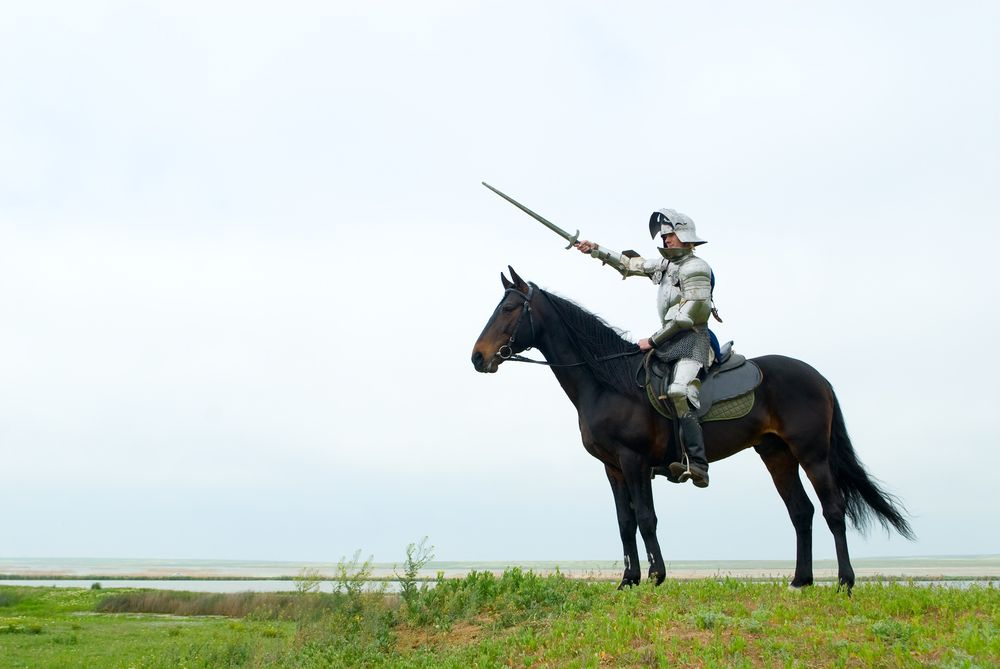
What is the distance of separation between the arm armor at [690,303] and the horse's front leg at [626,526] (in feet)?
5.88

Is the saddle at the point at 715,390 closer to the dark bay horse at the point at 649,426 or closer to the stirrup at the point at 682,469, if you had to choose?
the dark bay horse at the point at 649,426

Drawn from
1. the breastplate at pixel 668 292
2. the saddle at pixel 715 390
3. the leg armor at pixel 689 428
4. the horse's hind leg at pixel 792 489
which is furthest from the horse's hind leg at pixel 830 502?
the breastplate at pixel 668 292

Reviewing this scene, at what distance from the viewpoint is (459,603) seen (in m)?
10.5

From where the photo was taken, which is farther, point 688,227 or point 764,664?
point 688,227

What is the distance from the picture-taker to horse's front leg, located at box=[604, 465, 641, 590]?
9906 millimetres

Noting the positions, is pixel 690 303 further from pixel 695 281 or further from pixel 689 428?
pixel 689 428

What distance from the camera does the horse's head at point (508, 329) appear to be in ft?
32.4

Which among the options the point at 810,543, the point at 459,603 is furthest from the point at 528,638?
the point at 810,543

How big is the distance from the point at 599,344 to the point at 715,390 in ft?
4.98

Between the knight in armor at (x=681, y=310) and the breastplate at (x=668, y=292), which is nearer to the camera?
the knight in armor at (x=681, y=310)

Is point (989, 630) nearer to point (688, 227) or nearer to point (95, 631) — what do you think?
point (688, 227)

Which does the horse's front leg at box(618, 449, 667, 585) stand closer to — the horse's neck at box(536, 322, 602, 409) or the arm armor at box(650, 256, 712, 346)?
the horse's neck at box(536, 322, 602, 409)

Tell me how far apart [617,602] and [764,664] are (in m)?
2.36

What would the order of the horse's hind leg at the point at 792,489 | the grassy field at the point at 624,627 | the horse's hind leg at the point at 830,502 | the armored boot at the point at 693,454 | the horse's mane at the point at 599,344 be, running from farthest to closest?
the horse's hind leg at the point at 792,489 → the horse's mane at the point at 599,344 → the horse's hind leg at the point at 830,502 → the armored boot at the point at 693,454 → the grassy field at the point at 624,627
